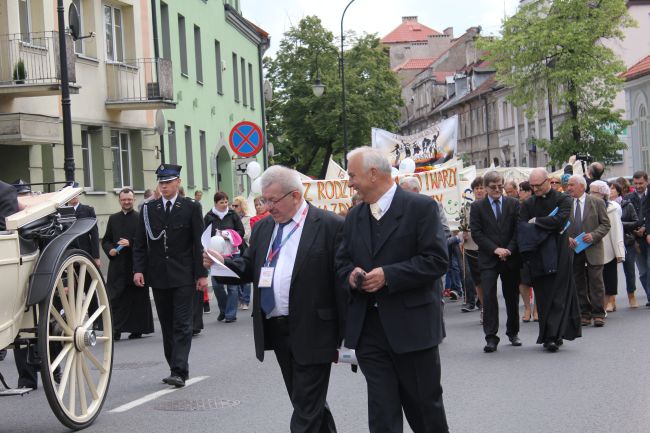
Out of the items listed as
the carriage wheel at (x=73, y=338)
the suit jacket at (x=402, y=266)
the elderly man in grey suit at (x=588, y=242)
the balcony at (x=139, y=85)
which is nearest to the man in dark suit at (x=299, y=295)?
the suit jacket at (x=402, y=266)

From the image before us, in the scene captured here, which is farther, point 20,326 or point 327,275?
point 20,326

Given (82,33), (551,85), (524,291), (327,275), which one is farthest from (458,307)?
(551,85)

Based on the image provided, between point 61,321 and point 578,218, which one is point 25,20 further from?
point 61,321

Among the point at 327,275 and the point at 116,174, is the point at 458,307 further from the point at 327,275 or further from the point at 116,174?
the point at 116,174

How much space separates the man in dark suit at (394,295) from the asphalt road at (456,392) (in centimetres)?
202

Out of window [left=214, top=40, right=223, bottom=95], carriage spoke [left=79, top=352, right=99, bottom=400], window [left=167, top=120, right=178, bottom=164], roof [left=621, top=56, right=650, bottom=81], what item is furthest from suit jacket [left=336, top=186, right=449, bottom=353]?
roof [left=621, top=56, right=650, bottom=81]

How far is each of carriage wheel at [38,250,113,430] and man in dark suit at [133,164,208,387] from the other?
1265 mm

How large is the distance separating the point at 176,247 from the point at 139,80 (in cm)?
2020

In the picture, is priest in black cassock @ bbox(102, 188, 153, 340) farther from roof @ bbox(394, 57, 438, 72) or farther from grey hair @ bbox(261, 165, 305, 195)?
roof @ bbox(394, 57, 438, 72)

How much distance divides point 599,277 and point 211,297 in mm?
9896

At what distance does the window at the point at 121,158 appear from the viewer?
97.6 ft

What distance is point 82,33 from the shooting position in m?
28.1

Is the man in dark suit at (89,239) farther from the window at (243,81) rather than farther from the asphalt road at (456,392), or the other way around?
the window at (243,81)

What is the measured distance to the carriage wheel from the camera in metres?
8.02
